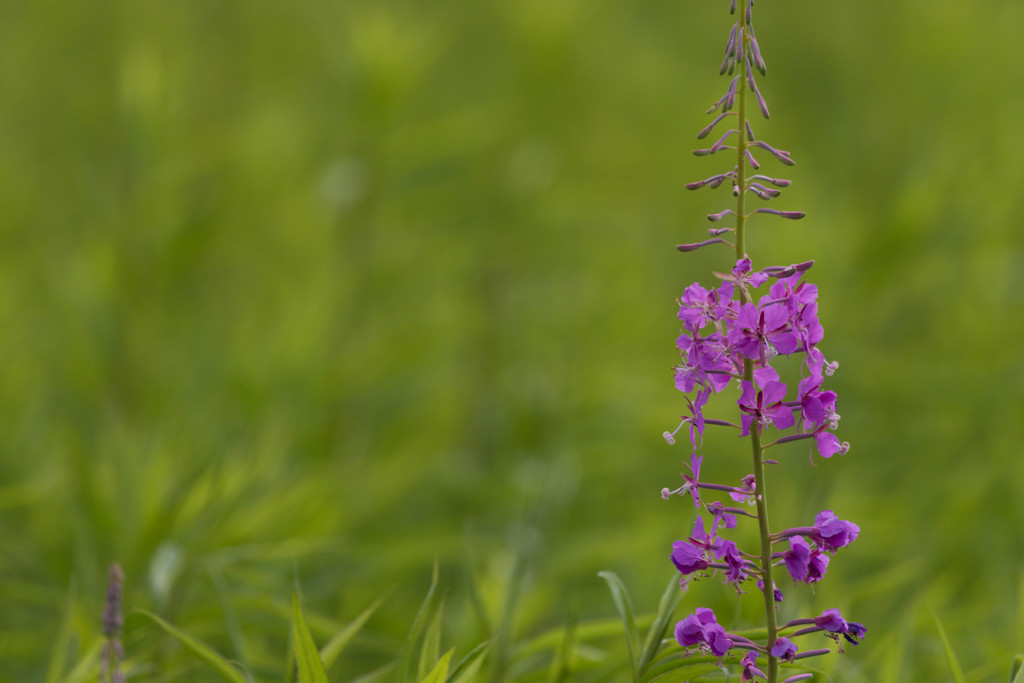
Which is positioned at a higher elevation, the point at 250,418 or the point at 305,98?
the point at 305,98

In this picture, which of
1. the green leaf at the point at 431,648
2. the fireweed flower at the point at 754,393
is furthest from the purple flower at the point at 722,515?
the green leaf at the point at 431,648

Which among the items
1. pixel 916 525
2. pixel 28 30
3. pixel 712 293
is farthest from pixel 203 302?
pixel 712 293

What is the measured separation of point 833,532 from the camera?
509mm

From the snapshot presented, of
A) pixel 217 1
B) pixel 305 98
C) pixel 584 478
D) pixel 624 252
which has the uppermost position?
pixel 217 1

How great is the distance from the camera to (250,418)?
1947 millimetres

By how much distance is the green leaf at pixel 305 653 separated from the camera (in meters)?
0.62

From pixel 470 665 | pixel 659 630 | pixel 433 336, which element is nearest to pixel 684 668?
pixel 659 630

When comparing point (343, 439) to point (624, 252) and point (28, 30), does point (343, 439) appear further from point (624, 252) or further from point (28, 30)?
point (28, 30)

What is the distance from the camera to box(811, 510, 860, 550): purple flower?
1.67 feet

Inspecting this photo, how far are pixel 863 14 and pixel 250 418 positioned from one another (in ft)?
9.59

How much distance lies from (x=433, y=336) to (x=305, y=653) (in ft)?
5.66

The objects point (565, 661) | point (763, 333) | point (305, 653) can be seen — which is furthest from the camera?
point (565, 661)

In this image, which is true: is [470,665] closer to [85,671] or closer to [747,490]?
[747,490]

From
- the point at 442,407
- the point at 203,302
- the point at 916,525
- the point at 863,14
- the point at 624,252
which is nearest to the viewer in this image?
the point at 916,525
